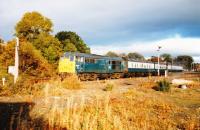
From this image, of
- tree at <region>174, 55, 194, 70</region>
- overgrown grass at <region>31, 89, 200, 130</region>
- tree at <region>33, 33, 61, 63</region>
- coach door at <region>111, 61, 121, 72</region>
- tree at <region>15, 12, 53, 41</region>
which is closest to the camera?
overgrown grass at <region>31, 89, 200, 130</region>

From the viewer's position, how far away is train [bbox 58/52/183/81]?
28.7 metres

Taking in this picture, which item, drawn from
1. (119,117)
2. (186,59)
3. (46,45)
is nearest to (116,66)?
(46,45)

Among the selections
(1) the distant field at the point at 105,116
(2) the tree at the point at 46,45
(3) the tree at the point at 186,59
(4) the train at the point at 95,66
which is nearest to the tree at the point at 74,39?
(4) the train at the point at 95,66

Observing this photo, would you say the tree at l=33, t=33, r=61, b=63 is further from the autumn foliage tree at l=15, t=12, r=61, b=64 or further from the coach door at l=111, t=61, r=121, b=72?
the coach door at l=111, t=61, r=121, b=72

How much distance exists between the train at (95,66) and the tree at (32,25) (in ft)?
35.6

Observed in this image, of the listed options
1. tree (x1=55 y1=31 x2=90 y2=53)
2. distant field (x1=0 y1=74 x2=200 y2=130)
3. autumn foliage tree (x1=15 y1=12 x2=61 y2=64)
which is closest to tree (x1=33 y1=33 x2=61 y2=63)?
autumn foliage tree (x1=15 y1=12 x2=61 y2=64)

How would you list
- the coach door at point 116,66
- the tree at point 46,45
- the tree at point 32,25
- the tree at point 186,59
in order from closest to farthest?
the tree at point 46,45
the coach door at point 116,66
the tree at point 32,25
the tree at point 186,59

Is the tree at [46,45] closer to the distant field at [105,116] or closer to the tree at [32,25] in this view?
the tree at [32,25]

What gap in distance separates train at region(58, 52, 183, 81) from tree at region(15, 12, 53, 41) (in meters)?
10.8

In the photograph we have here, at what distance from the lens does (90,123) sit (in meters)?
9.21

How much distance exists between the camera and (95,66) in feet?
113

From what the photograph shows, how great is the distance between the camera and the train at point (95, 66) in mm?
28703

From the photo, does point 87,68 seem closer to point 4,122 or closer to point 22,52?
point 22,52

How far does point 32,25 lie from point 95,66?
14.2 meters
